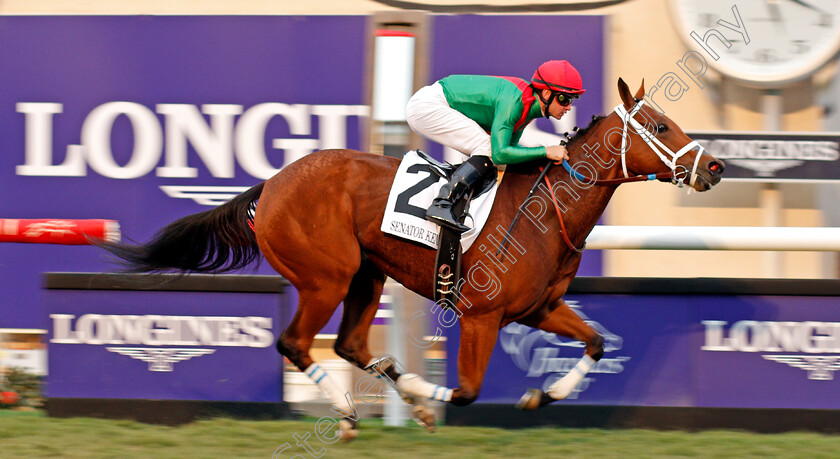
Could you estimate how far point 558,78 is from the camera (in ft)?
13.2

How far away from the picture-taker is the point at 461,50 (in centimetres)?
641

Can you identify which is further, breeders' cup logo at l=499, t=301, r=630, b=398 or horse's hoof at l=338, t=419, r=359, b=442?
breeders' cup logo at l=499, t=301, r=630, b=398

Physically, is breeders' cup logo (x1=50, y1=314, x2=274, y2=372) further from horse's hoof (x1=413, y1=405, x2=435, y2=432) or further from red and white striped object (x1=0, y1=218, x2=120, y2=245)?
horse's hoof (x1=413, y1=405, x2=435, y2=432)

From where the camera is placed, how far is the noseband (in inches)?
154

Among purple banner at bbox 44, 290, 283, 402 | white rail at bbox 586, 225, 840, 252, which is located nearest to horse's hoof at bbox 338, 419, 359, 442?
purple banner at bbox 44, 290, 283, 402

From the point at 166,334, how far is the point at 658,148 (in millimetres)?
2679

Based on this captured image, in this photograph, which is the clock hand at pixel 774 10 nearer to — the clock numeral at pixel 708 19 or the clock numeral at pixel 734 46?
the clock numeral at pixel 734 46

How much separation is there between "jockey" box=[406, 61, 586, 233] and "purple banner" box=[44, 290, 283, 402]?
1228 mm

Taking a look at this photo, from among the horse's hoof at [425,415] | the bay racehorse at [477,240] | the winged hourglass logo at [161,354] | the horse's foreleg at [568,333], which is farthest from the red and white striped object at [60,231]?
the horse's foreleg at [568,333]

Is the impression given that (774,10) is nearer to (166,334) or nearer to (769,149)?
(769,149)

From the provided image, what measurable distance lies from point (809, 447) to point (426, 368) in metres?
1.90

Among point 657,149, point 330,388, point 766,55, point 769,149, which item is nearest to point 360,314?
point 330,388

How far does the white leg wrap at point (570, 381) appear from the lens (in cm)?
412

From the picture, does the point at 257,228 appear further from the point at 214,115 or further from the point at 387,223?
the point at 214,115
